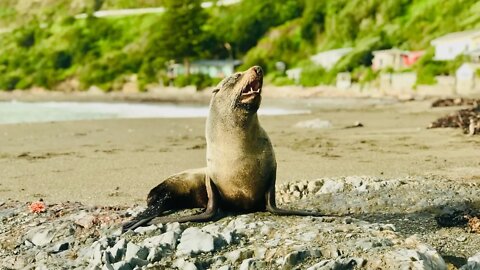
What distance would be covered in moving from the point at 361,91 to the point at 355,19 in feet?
81.4

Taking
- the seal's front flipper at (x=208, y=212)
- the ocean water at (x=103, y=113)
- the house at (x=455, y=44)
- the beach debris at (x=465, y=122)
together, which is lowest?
the ocean water at (x=103, y=113)

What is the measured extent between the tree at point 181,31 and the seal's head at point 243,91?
256ft

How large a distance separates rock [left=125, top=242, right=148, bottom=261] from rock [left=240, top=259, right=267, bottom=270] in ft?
3.07

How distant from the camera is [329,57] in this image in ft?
228

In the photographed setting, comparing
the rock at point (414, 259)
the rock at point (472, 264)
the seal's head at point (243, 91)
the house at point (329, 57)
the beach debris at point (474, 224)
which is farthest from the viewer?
the house at point (329, 57)

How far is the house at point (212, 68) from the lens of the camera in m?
82.4

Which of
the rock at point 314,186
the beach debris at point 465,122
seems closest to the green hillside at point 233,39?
the beach debris at point 465,122

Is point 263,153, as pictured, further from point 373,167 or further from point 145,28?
point 145,28

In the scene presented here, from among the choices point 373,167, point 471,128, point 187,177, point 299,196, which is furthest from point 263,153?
point 471,128

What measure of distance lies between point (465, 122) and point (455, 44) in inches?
1590

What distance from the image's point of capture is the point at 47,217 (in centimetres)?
753

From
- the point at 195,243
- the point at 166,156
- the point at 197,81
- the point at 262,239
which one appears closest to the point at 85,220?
the point at 195,243

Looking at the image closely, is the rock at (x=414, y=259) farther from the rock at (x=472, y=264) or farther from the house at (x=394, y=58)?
the house at (x=394, y=58)

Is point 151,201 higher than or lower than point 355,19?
lower
